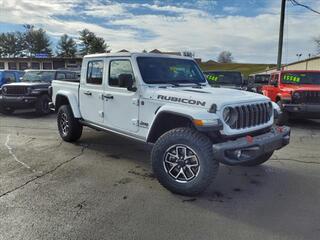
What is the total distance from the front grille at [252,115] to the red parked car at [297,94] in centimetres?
419

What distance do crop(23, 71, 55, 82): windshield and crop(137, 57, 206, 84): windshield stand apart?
8560mm

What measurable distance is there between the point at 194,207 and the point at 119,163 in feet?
7.26

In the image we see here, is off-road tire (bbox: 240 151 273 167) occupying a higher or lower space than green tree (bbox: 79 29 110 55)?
lower

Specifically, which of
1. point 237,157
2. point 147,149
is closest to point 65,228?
point 237,157

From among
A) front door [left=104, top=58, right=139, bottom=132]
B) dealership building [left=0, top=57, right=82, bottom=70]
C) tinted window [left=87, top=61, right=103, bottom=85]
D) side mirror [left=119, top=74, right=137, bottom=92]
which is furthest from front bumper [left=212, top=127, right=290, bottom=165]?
dealership building [left=0, top=57, right=82, bottom=70]

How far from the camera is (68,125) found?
288 inches

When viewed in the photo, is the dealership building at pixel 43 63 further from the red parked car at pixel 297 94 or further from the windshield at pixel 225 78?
the red parked car at pixel 297 94

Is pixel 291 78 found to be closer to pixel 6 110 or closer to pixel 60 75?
pixel 60 75

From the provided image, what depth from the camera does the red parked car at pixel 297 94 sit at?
942 cm

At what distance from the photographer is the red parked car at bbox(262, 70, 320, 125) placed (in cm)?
942

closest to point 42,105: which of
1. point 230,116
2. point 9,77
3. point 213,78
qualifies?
point 9,77

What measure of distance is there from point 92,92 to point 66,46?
223 ft

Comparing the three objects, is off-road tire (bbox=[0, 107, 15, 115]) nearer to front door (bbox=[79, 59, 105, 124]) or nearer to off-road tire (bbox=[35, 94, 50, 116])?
off-road tire (bbox=[35, 94, 50, 116])

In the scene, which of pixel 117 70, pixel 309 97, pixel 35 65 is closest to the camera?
pixel 117 70
